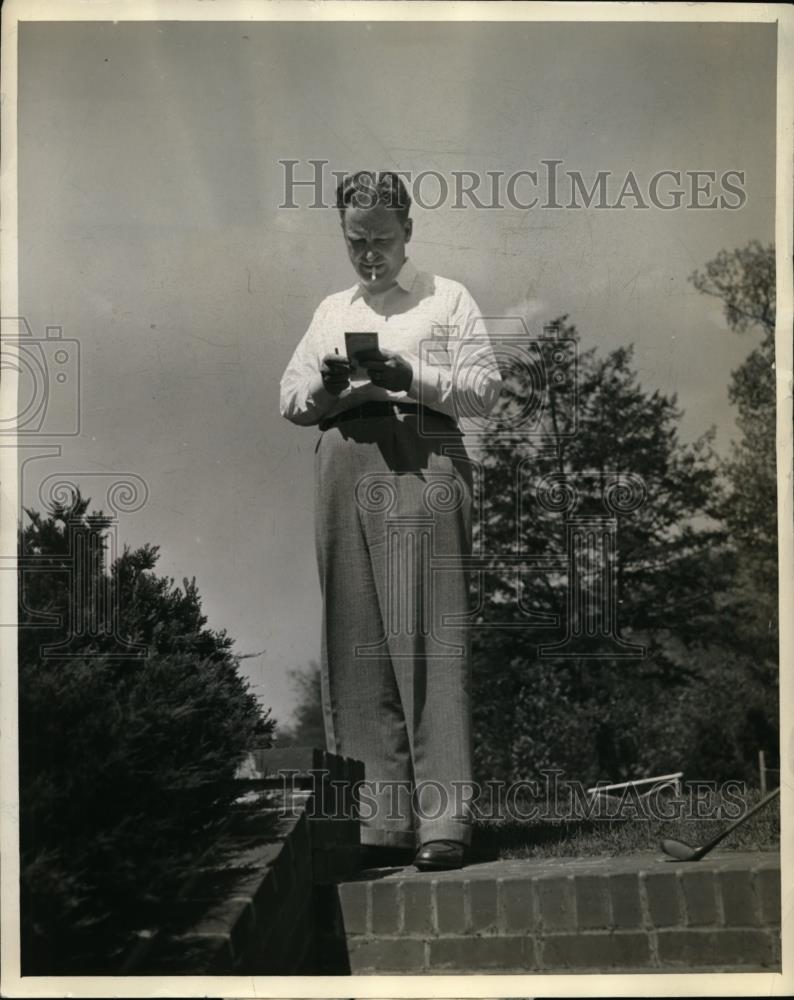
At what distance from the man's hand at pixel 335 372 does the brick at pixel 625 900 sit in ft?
6.29

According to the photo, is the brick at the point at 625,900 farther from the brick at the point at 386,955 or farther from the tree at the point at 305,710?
the tree at the point at 305,710

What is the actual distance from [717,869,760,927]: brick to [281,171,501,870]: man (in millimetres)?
894

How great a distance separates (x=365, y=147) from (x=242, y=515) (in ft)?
4.82

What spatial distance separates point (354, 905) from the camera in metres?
4.86

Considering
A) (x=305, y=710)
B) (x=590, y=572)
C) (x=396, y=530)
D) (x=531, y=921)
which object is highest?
(x=396, y=530)

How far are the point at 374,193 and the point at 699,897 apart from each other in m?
2.72

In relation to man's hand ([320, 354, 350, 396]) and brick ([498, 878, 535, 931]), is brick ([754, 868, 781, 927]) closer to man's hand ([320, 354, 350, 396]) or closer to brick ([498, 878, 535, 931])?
brick ([498, 878, 535, 931])

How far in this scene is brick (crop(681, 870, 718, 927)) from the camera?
15.8 ft

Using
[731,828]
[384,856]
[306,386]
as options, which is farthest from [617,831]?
[306,386]

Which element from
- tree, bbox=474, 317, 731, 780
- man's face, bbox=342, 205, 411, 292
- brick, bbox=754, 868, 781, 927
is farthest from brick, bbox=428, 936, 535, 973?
man's face, bbox=342, 205, 411, 292

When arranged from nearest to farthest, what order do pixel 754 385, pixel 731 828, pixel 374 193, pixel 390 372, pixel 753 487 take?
1. pixel 731 828
2. pixel 390 372
3. pixel 374 193
4. pixel 754 385
5. pixel 753 487

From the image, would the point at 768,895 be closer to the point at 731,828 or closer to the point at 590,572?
the point at 731,828

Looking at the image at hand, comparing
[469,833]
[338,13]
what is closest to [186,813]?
[469,833]

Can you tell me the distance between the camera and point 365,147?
5.51 m
